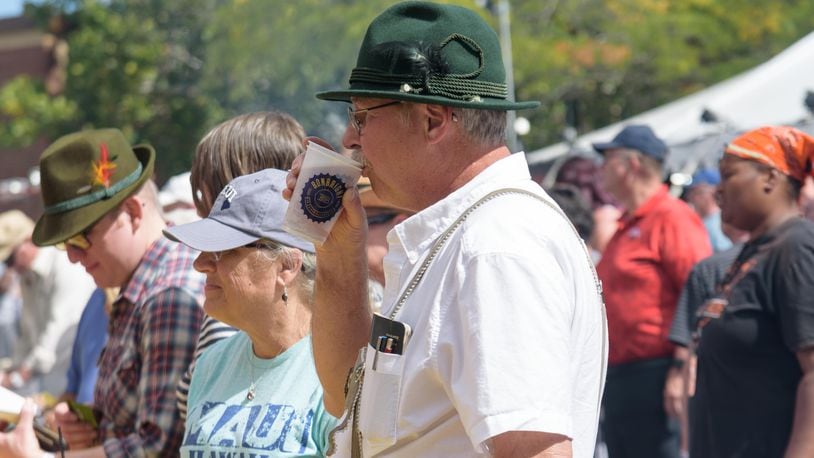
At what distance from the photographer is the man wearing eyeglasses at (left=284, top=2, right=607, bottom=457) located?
1.77 meters

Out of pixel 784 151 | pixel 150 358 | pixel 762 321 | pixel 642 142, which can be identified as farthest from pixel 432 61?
pixel 642 142

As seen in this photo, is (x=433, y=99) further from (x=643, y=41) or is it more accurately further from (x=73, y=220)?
(x=643, y=41)

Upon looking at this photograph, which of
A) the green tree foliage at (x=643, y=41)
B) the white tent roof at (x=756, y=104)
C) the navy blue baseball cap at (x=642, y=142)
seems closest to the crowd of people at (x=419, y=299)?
the navy blue baseball cap at (x=642, y=142)

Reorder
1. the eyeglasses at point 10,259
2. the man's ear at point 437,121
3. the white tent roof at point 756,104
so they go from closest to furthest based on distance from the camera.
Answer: the man's ear at point 437,121 < the white tent roof at point 756,104 < the eyeglasses at point 10,259

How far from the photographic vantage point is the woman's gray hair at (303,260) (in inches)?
117

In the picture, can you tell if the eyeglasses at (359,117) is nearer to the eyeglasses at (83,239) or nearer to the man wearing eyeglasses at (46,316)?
the eyeglasses at (83,239)

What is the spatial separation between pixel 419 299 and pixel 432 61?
40 centimetres

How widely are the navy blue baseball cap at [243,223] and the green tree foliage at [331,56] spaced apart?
42.3 ft

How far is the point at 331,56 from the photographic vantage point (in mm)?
20125

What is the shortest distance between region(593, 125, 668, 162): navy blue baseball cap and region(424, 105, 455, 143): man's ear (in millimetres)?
4637

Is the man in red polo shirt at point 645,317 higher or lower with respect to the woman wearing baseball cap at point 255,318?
lower

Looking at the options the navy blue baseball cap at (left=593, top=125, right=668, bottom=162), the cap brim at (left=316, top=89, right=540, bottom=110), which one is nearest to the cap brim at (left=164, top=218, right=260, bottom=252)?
the cap brim at (left=316, top=89, right=540, bottom=110)

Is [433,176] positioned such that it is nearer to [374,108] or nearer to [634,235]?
[374,108]

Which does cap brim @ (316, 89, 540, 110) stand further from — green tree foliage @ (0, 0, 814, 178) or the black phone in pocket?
green tree foliage @ (0, 0, 814, 178)
